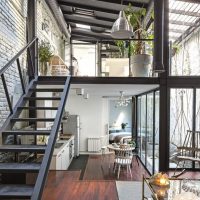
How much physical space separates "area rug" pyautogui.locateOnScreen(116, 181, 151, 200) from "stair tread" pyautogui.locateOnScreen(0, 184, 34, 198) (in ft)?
7.64

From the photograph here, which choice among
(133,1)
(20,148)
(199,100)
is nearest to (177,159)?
(199,100)

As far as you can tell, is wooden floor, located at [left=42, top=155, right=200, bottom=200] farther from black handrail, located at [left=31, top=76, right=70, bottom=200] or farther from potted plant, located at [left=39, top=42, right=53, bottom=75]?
potted plant, located at [left=39, top=42, right=53, bottom=75]

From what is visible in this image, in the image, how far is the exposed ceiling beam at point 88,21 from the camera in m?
9.95

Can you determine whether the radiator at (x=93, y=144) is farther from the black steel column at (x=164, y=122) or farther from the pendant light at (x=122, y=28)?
the pendant light at (x=122, y=28)

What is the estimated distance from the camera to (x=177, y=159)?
575 centimetres

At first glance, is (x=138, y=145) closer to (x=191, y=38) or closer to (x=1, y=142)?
(x=191, y=38)

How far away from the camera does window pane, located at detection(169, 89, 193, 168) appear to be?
6043 millimetres

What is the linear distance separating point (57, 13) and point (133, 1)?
2700 millimetres

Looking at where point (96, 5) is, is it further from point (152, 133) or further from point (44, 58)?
point (152, 133)

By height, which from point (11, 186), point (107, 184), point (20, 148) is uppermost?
point (20, 148)

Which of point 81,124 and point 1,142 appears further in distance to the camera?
point 81,124

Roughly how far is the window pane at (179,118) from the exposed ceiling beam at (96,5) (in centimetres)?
352

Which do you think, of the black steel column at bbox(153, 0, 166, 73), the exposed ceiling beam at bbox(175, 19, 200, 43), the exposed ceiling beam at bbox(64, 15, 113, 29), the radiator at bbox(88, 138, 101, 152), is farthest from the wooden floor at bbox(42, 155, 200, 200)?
the exposed ceiling beam at bbox(64, 15, 113, 29)

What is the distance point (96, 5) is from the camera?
8.27 metres
